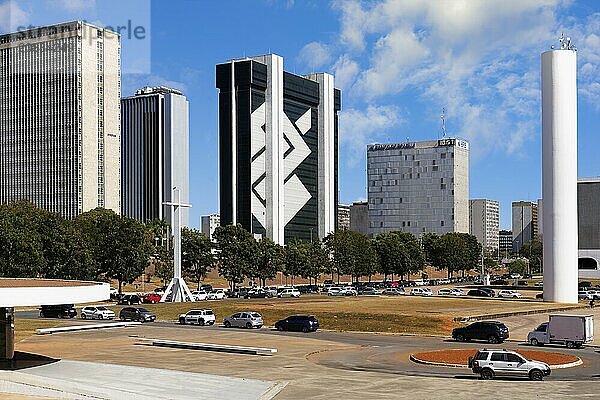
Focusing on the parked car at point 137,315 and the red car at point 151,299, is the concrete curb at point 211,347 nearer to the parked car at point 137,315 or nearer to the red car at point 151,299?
the parked car at point 137,315

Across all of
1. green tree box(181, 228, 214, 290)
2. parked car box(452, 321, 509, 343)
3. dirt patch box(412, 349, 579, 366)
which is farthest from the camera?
green tree box(181, 228, 214, 290)

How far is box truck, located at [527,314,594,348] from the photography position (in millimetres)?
55312

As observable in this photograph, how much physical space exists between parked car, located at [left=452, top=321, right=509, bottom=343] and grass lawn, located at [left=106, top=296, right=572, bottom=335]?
651 cm

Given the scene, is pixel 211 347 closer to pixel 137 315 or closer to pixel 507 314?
pixel 137 315

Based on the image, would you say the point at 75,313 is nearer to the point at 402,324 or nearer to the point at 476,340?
the point at 402,324

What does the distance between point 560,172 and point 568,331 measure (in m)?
54.6

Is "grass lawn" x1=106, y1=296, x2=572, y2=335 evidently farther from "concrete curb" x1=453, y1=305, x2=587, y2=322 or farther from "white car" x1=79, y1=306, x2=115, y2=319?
"white car" x1=79, y1=306, x2=115, y2=319

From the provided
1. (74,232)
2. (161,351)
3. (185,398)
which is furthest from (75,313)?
(185,398)

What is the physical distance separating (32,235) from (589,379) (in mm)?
76653

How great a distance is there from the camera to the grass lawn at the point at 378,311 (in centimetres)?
7081

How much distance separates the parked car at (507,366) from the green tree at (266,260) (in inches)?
4050

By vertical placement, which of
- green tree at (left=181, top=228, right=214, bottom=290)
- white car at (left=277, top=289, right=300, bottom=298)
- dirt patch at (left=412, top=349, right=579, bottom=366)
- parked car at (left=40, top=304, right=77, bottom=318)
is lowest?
white car at (left=277, top=289, right=300, bottom=298)

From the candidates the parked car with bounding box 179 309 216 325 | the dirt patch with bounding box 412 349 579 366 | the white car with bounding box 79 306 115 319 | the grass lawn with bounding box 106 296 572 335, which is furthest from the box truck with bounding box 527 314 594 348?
the white car with bounding box 79 306 115 319

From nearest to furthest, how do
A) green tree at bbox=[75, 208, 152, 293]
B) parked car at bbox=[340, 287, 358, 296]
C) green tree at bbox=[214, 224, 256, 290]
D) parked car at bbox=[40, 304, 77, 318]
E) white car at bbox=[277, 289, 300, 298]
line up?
parked car at bbox=[40, 304, 77, 318] < green tree at bbox=[75, 208, 152, 293] < white car at bbox=[277, 289, 300, 298] < parked car at bbox=[340, 287, 358, 296] < green tree at bbox=[214, 224, 256, 290]
